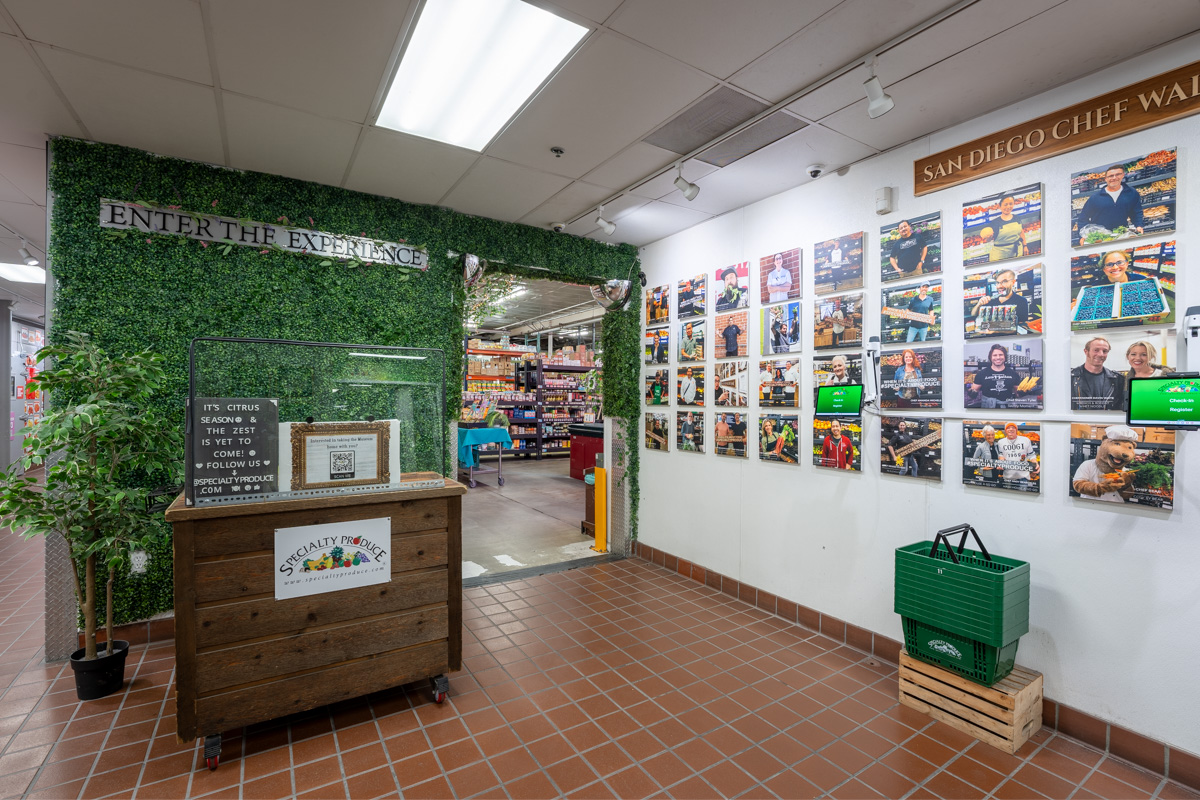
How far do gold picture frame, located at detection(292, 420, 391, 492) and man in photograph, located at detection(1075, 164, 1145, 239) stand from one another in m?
3.46

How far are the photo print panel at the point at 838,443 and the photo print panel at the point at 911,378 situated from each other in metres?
0.24

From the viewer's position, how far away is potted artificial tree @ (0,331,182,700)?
268 centimetres

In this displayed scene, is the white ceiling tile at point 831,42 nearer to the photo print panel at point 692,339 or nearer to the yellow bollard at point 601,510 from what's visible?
the photo print panel at point 692,339

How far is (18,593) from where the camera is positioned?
4281 millimetres

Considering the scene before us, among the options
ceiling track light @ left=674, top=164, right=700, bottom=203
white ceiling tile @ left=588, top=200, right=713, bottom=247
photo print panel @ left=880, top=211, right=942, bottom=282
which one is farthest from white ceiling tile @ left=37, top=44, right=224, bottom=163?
photo print panel @ left=880, top=211, right=942, bottom=282

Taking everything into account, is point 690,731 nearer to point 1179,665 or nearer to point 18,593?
point 1179,665

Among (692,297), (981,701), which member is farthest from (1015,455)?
(692,297)

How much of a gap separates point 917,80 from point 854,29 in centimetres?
57

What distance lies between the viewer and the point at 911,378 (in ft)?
10.3

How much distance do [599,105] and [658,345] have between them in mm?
2515

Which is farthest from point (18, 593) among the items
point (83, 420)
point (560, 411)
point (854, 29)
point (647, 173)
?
point (560, 411)

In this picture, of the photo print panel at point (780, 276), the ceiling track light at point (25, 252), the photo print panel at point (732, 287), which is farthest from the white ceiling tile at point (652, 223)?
the ceiling track light at point (25, 252)

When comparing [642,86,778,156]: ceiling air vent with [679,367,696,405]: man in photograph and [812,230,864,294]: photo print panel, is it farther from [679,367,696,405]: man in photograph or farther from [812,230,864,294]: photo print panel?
[679,367,696,405]: man in photograph

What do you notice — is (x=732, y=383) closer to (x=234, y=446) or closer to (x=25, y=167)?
(x=234, y=446)
